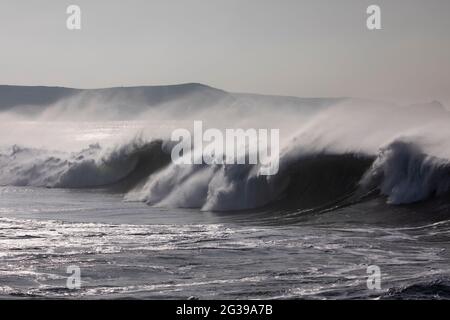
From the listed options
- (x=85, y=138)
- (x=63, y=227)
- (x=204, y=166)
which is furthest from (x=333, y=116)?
(x=85, y=138)

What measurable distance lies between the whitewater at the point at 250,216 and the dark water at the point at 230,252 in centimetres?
2

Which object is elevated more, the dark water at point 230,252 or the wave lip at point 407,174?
the wave lip at point 407,174

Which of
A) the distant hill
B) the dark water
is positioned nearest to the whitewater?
the dark water

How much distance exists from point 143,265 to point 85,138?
155 feet

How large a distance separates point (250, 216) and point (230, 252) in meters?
6.20

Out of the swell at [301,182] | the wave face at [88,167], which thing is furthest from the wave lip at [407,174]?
the wave face at [88,167]

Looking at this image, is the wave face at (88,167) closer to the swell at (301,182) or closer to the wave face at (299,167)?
the wave face at (299,167)

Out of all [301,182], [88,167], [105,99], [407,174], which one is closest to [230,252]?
[407,174]

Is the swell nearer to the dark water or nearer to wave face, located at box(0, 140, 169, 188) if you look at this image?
wave face, located at box(0, 140, 169, 188)

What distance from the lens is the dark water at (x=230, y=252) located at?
1121 cm

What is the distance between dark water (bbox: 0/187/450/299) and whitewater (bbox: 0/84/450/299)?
25 millimetres

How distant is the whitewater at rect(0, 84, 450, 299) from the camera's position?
1181 centimetres

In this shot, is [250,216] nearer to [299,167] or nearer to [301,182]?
[301,182]

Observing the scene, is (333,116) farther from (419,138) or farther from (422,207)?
(422,207)
